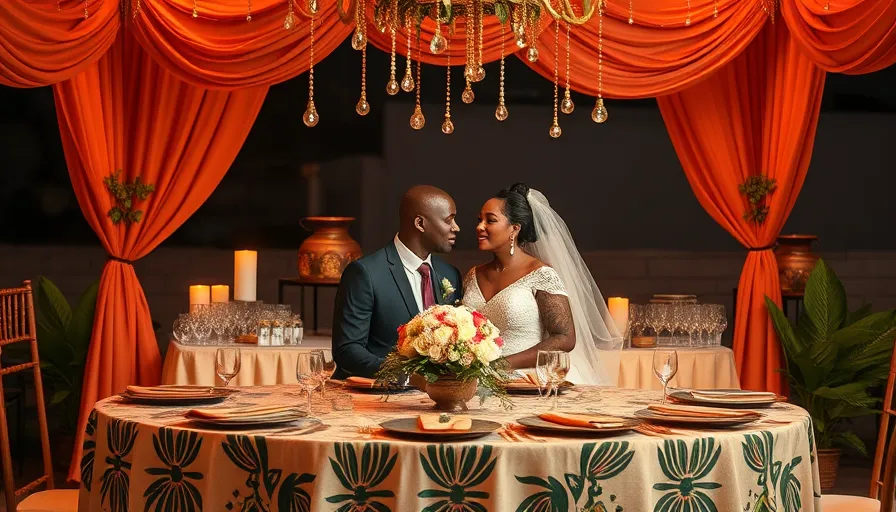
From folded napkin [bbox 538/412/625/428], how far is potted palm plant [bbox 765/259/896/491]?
3635mm

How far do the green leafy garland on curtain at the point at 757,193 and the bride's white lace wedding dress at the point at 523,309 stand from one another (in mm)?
Answer: 2068

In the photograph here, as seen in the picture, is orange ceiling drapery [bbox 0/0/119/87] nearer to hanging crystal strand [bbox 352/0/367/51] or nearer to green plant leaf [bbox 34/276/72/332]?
green plant leaf [bbox 34/276/72/332]

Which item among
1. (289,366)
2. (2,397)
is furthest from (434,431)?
(289,366)

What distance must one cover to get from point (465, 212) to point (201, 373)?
9.75ft

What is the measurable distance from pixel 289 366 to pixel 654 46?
2569 millimetres

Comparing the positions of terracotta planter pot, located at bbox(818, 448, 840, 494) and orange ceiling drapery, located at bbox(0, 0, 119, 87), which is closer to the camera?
orange ceiling drapery, located at bbox(0, 0, 119, 87)

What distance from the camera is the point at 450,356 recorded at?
334cm

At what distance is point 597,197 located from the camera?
866 centimetres

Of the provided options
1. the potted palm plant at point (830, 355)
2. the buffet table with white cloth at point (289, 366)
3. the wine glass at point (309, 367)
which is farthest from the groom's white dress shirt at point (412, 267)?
the potted palm plant at point (830, 355)

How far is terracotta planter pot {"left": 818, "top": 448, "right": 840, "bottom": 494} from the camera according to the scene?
Result: 661 cm

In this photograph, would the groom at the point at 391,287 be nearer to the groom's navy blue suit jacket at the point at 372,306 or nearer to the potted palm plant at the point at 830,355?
the groom's navy blue suit jacket at the point at 372,306

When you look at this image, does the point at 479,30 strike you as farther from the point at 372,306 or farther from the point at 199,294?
the point at 199,294

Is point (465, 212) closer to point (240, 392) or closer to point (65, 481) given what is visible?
point (65, 481)

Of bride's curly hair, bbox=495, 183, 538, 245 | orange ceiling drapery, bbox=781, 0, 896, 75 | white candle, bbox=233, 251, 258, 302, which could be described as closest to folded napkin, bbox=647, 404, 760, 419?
bride's curly hair, bbox=495, 183, 538, 245
